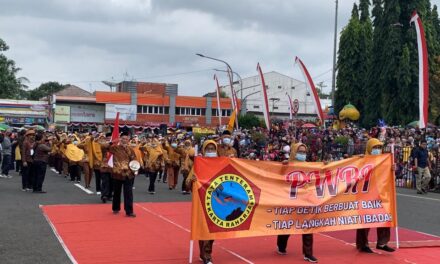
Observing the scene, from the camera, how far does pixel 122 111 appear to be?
7206 cm

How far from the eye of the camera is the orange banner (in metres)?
7.35

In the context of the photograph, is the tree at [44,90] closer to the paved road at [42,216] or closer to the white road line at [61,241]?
the paved road at [42,216]

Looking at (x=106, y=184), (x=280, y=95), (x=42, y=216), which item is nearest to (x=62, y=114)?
(x=280, y=95)

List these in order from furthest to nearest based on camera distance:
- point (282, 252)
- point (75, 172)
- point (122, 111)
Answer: point (122, 111), point (75, 172), point (282, 252)

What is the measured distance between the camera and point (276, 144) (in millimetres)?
28484

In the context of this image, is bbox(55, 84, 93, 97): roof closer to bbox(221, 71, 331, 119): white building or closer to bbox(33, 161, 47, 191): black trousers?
Result: bbox(221, 71, 331, 119): white building

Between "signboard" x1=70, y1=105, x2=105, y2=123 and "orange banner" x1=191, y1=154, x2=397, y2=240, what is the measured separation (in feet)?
221

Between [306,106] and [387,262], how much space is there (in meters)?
86.0

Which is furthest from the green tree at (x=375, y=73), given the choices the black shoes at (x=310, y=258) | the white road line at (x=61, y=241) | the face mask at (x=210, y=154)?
the black shoes at (x=310, y=258)

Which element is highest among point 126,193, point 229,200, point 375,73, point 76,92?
point 76,92

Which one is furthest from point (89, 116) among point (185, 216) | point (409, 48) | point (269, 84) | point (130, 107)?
point (185, 216)

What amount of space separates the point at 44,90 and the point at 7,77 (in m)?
48.1

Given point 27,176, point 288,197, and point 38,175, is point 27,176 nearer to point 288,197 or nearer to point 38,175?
point 38,175

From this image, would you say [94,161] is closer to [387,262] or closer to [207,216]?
[207,216]
